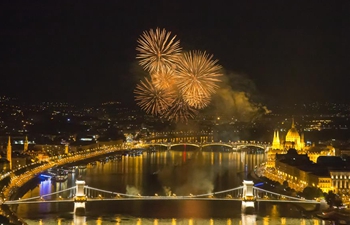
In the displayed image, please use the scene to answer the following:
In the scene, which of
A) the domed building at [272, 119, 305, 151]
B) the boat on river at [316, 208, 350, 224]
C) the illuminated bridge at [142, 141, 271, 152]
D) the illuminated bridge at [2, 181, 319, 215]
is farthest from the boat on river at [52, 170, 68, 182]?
the illuminated bridge at [142, 141, 271, 152]

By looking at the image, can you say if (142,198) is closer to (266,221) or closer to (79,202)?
(79,202)

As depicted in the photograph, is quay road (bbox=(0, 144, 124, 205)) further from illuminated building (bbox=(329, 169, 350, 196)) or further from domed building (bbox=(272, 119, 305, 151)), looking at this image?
illuminated building (bbox=(329, 169, 350, 196))

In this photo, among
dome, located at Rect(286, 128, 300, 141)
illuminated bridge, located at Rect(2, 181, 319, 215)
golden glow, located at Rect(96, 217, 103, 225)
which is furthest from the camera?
dome, located at Rect(286, 128, 300, 141)

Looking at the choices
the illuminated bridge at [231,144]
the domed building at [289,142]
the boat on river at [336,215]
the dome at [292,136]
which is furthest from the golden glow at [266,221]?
the illuminated bridge at [231,144]

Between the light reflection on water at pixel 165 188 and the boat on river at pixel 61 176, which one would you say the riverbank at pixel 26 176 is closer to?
the light reflection on water at pixel 165 188

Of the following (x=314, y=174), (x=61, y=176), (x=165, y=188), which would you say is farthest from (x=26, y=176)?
(x=314, y=174)

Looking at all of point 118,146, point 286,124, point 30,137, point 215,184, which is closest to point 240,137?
point 286,124
